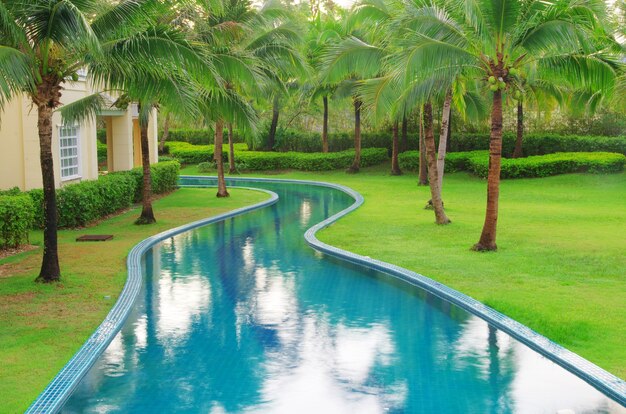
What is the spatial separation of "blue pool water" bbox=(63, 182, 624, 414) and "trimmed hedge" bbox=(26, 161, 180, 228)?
5.06 metres

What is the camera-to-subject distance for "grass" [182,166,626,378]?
9727 mm

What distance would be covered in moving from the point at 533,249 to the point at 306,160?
2420cm

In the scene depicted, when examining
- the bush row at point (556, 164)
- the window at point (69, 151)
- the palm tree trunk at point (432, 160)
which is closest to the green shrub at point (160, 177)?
the window at point (69, 151)

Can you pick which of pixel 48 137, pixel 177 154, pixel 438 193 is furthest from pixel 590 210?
pixel 177 154

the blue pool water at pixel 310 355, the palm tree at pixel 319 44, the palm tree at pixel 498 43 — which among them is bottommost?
the blue pool water at pixel 310 355

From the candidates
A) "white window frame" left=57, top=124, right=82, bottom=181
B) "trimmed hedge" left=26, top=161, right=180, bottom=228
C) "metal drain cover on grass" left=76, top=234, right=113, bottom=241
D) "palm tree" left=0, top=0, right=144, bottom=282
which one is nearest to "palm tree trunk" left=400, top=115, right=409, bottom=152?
"trimmed hedge" left=26, top=161, right=180, bottom=228

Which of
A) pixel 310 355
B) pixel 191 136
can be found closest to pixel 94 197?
pixel 310 355

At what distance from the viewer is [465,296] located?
36.6ft

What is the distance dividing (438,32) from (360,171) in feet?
77.1

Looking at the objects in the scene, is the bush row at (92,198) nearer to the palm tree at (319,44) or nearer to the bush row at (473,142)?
the palm tree at (319,44)

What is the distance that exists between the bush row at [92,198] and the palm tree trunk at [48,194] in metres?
4.03

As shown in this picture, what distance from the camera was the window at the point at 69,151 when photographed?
Result: 21266 millimetres

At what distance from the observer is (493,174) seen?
14.5m

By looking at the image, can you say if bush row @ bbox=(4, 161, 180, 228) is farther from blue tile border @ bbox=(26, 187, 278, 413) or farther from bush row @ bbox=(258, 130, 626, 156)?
bush row @ bbox=(258, 130, 626, 156)
